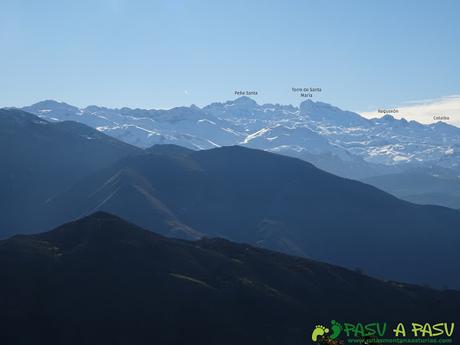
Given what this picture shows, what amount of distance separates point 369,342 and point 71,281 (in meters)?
152

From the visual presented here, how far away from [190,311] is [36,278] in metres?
45.5

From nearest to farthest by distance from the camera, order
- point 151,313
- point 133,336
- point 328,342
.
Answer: point 328,342 → point 133,336 → point 151,313

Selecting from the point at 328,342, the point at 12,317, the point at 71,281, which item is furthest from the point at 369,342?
the point at 71,281

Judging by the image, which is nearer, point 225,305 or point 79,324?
point 79,324

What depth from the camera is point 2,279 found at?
Result: 192500mm

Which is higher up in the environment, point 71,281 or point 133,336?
point 71,281

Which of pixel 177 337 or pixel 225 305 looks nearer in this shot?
pixel 177 337

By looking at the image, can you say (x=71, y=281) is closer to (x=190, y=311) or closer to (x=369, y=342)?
(x=190, y=311)

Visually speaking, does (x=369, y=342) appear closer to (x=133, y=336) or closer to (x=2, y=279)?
(x=133, y=336)

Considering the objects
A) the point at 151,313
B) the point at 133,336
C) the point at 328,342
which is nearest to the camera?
the point at 328,342

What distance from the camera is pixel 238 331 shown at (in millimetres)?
182000

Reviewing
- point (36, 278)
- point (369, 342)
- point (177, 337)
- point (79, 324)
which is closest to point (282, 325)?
point (177, 337)

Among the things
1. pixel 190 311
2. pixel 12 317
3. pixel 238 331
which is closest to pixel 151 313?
→ pixel 190 311

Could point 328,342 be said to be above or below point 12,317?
above
